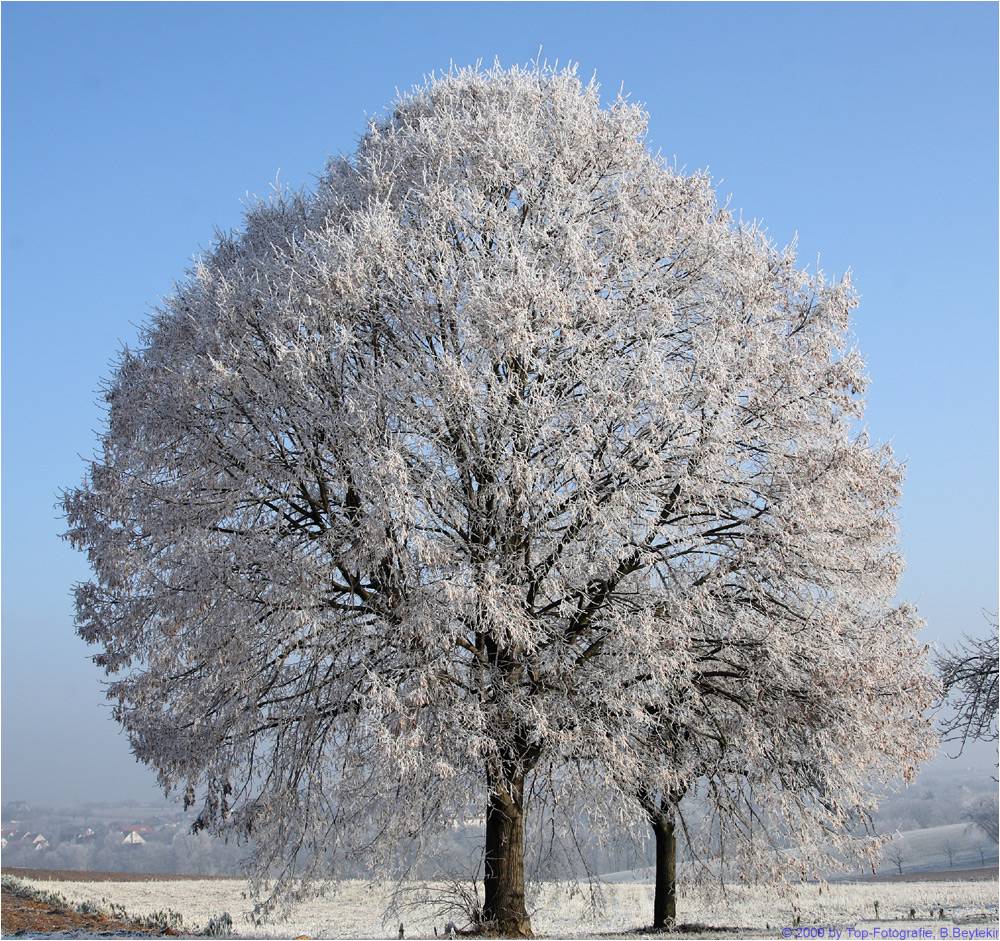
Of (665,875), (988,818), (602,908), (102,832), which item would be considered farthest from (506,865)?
(102,832)

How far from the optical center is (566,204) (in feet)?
46.6

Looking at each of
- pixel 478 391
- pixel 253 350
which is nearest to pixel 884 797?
pixel 478 391

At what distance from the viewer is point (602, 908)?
48.8 feet

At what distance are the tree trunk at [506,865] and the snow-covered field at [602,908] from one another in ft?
4.94

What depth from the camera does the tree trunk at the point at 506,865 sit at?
13305mm

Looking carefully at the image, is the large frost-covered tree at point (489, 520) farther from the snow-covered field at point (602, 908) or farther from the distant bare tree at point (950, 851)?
the distant bare tree at point (950, 851)

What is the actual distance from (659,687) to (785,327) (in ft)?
19.8

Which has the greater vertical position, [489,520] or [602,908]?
[489,520]

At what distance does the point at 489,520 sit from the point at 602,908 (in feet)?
21.2

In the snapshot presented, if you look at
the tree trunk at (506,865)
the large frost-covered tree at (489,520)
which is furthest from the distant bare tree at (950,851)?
the tree trunk at (506,865)

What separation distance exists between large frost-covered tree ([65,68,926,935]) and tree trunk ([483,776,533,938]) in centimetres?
6

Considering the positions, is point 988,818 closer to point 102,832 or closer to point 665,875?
point 665,875

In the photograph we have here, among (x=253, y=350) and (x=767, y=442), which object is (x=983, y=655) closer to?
(x=767, y=442)

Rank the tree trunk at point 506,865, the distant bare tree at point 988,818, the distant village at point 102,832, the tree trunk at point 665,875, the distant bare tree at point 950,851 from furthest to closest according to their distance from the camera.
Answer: the distant village at point 102,832 → the distant bare tree at point 950,851 → the distant bare tree at point 988,818 → the tree trunk at point 665,875 → the tree trunk at point 506,865
